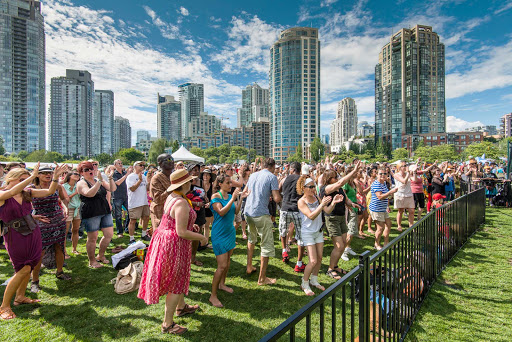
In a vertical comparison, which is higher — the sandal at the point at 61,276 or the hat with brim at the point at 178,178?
the hat with brim at the point at 178,178

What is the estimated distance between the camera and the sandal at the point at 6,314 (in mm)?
3639

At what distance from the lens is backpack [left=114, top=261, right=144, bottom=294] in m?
4.43

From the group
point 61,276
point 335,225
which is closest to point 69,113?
point 61,276

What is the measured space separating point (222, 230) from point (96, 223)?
3.05 m

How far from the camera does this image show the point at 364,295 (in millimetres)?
2361

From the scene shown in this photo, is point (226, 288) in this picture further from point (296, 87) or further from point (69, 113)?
point (69, 113)

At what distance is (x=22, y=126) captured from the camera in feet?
354

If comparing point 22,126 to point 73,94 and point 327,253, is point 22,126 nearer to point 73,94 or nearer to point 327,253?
point 73,94

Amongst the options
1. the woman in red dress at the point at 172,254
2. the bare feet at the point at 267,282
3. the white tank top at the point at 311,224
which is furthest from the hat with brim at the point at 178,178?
the bare feet at the point at 267,282

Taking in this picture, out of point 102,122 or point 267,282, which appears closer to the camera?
point 267,282

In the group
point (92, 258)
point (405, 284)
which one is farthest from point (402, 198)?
point (92, 258)

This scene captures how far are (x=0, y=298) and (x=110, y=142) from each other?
630 ft

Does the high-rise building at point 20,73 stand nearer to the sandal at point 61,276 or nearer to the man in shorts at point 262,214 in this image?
the sandal at point 61,276

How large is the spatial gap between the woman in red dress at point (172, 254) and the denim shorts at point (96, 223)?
2840 mm
